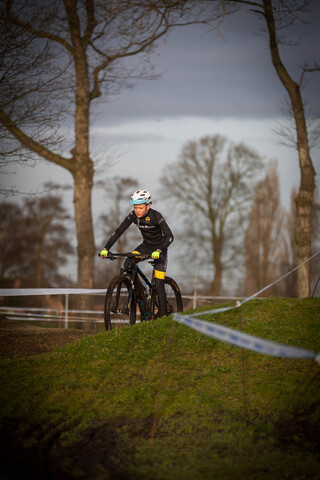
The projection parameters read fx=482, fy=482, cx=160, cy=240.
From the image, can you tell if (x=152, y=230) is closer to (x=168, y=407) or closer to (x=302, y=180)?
(x=168, y=407)

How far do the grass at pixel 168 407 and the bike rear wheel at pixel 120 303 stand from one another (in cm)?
40

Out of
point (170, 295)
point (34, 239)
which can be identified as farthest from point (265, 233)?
point (170, 295)

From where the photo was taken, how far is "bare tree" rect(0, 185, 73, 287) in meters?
33.5

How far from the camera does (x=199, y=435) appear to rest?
4586mm

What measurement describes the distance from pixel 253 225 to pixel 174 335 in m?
30.2

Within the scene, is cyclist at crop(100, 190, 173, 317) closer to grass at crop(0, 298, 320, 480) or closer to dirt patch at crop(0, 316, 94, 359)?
grass at crop(0, 298, 320, 480)

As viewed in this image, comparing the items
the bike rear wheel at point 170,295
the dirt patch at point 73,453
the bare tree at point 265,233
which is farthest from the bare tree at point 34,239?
the dirt patch at point 73,453

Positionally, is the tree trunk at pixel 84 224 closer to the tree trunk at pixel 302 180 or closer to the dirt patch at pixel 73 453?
the tree trunk at pixel 302 180

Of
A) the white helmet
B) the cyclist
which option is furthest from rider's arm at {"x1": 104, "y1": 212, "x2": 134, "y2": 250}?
the white helmet

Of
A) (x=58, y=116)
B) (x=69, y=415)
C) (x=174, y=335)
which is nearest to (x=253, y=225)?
(x=58, y=116)

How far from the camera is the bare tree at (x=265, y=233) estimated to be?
1382 inches

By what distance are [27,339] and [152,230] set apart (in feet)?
11.0

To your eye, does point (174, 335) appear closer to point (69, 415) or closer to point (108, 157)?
point (69, 415)

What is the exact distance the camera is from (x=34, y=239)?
33.8 meters
